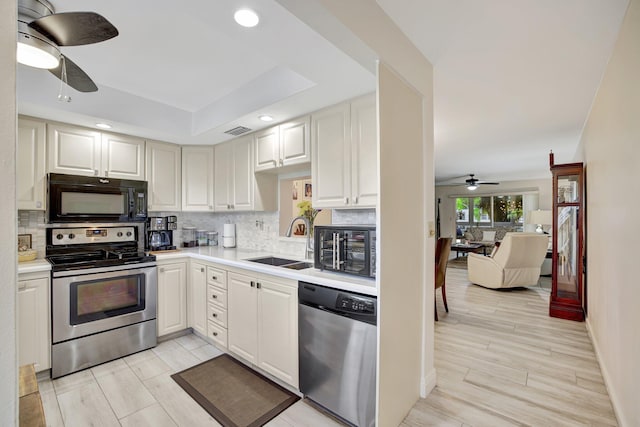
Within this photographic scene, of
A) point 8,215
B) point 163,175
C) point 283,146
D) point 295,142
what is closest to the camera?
point 8,215

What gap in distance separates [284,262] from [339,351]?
3.74ft

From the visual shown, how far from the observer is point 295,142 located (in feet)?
8.56

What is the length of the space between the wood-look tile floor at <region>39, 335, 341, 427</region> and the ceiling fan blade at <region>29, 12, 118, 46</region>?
2.21 m

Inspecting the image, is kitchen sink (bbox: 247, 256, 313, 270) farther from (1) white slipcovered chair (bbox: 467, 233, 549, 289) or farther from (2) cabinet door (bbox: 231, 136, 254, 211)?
(1) white slipcovered chair (bbox: 467, 233, 549, 289)

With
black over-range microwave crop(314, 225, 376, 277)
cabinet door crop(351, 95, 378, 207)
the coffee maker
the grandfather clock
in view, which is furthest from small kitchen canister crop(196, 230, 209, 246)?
the grandfather clock

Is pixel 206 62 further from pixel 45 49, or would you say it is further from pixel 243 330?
pixel 243 330

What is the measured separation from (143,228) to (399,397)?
3144 millimetres

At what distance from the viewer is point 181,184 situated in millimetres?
3535

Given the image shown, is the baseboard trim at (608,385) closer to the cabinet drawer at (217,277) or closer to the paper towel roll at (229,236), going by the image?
the cabinet drawer at (217,277)

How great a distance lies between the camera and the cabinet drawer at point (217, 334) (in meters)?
2.67

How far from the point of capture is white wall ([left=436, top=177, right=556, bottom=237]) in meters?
7.60

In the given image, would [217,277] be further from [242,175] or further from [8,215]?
[8,215]

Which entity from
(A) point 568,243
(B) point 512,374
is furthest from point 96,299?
(A) point 568,243

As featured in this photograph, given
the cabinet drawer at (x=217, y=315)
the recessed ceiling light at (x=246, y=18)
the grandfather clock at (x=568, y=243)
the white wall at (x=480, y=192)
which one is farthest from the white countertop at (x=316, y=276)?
the white wall at (x=480, y=192)
